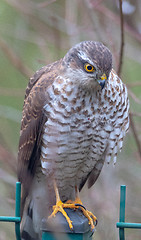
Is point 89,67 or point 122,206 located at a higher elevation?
point 89,67

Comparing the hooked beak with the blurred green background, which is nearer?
the hooked beak

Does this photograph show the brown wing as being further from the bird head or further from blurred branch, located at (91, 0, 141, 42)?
blurred branch, located at (91, 0, 141, 42)

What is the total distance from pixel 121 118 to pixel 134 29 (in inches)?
54.8

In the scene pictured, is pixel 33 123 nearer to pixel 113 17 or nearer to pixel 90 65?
pixel 90 65

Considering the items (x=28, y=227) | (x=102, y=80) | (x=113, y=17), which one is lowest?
(x=28, y=227)

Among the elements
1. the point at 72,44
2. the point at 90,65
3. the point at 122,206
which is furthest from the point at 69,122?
the point at 72,44

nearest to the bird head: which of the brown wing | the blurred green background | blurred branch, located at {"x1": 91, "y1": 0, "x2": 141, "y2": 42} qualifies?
the brown wing

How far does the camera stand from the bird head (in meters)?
3.11

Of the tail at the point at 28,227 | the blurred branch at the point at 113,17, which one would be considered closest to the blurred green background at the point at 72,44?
the blurred branch at the point at 113,17

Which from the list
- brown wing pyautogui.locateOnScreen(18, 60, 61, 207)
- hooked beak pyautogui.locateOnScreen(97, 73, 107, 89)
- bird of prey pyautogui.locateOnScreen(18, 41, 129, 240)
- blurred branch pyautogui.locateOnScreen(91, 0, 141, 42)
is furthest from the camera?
blurred branch pyautogui.locateOnScreen(91, 0, 141, 42)

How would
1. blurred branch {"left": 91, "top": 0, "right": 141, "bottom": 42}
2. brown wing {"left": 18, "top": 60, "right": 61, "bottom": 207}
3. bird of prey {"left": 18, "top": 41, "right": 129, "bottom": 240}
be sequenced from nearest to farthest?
bird of prey {"left": 18, "top": 41, "right": 129, "bottom": 240}, brown wing {"left": 18, "top": 60, "right": 61, "bottom": 207}, blurred branch {"left": 91, "top": 0, "right": 141, "bottom": 42}

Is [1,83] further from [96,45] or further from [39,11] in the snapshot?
[96,45]

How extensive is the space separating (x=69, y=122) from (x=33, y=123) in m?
0.33

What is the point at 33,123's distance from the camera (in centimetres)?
340
